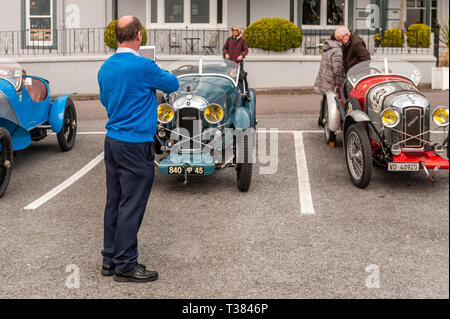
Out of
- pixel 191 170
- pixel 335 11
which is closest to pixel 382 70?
pixel 191 170

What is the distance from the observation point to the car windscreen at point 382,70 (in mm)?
8219

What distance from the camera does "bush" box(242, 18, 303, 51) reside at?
60.8ft

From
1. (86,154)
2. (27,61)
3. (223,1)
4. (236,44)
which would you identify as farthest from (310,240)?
(223,1)

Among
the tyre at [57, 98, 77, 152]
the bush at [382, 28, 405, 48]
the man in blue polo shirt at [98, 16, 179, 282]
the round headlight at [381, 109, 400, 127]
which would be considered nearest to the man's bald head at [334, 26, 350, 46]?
the round headlight at [381, 109, 400, 127]

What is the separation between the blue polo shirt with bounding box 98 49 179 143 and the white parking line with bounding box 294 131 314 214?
2567mm

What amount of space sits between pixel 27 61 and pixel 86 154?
33.6ft

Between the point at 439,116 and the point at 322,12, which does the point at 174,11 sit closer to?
the point at 322,12

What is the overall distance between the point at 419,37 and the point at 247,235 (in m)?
16.1

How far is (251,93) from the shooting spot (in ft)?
29.0

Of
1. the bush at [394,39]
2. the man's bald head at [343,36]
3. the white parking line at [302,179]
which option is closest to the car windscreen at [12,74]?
the white parking line at [302,179]

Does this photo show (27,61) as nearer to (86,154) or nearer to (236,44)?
(236,44)

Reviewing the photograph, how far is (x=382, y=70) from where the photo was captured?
848 centimetres

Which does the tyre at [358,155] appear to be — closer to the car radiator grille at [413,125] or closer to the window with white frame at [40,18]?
the car radiator grille at [413,125]

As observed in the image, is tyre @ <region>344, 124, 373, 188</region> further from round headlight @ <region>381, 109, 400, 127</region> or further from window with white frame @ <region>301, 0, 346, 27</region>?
window with white frame @ <region>301, 0, 346, 27</region>
